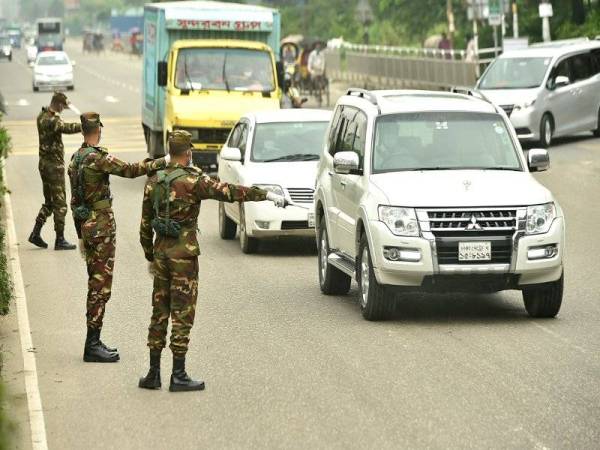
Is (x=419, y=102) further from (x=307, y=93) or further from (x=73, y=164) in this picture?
(x=307, y=93)

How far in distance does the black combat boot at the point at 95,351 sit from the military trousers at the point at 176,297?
4.81 feet

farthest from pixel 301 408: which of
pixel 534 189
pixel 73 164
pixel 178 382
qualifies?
pixel 534 189

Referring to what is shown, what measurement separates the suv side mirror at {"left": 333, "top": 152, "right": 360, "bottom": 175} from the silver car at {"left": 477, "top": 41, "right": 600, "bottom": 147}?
734 inches

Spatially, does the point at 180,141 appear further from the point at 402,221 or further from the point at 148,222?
the point at 402,221

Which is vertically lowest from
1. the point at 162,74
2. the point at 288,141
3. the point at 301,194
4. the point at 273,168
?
the point at 301,194

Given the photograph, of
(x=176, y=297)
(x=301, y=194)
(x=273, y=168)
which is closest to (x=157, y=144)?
(x=273, y=168)

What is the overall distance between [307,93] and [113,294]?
44.6m

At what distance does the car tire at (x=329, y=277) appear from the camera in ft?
50.9

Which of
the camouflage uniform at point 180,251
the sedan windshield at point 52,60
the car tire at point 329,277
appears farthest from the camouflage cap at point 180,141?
the sedan windshield at point 52,60

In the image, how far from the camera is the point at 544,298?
13.7 metres

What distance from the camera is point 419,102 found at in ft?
49.0

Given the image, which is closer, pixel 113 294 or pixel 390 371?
pixel 390 371

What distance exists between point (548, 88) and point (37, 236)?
1573 centimetres

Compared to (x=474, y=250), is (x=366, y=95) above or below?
above
